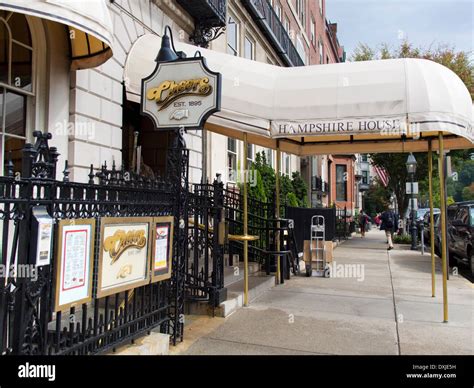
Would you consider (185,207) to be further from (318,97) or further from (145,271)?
(318,97)

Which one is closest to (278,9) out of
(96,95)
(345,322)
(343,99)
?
(96,95)

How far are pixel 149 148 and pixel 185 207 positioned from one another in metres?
5.39

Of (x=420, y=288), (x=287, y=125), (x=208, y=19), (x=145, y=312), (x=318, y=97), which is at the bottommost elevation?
(x=420, y=288)

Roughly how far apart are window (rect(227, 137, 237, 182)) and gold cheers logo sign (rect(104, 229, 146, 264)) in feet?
31.3

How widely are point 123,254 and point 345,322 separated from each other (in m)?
3.67

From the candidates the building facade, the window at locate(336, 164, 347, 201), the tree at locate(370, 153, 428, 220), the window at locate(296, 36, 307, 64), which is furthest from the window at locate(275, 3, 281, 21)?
the window at locate(336, 164, 347, 201)

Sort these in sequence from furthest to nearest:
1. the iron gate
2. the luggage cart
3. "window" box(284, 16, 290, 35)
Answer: "window" box(284, 16, 290, 35) → the luggage cart → the iron gate

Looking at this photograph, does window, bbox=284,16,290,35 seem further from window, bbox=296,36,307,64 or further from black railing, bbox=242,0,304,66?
window, bbox=296,36,307,64

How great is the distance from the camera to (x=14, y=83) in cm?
587

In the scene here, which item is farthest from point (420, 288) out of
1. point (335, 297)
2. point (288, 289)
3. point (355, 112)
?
point (355, 112)

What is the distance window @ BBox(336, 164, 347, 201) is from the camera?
46281mm

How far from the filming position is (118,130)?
7781 millimetres
